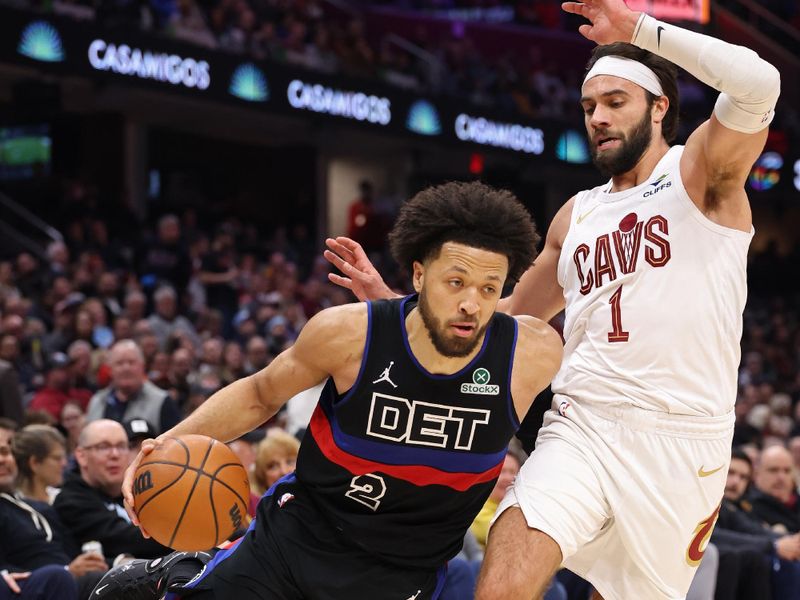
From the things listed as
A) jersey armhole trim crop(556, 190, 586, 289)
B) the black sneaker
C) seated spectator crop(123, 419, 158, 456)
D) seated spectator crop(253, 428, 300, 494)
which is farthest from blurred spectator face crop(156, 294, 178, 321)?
jersey armhole trim crop(556, 190, 586, 289)

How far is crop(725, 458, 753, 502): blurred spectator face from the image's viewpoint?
914 centimetres

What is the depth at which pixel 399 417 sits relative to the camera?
160 inches

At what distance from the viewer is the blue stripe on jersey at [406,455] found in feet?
13.4

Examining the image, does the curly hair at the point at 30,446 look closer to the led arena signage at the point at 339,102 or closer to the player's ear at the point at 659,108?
the player's ear at the point at 659,108

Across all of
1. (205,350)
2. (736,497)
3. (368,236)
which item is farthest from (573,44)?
(736,497)

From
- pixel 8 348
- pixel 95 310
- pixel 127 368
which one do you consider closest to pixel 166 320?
pixel 95 310

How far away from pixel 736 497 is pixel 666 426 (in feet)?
17.1

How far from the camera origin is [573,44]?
26.2m

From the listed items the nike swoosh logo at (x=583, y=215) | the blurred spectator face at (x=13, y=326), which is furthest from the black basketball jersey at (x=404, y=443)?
the blurred spectator face at (x=13, y=326)

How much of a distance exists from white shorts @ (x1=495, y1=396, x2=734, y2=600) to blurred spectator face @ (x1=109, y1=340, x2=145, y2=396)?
15.5ft

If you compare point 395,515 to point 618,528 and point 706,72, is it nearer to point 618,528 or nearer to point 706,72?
point 618,528

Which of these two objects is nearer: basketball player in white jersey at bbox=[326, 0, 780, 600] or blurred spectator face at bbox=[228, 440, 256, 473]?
basketball player in white jersey at bbox=[326, 0, 780, 600]

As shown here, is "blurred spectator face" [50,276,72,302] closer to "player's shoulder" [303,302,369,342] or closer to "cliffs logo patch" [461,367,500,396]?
"player's shoulder" [303,302,369,342]

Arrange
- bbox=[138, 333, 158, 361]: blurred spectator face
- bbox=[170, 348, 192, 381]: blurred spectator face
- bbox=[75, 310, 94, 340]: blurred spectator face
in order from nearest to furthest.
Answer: bbox=[170, 348, 192, 381]: blurred spectator face
bbox=[138, 333, 158, 361]: blurred spectator face
bbox=[75, 310, 94, 340]: blurred spectator face
